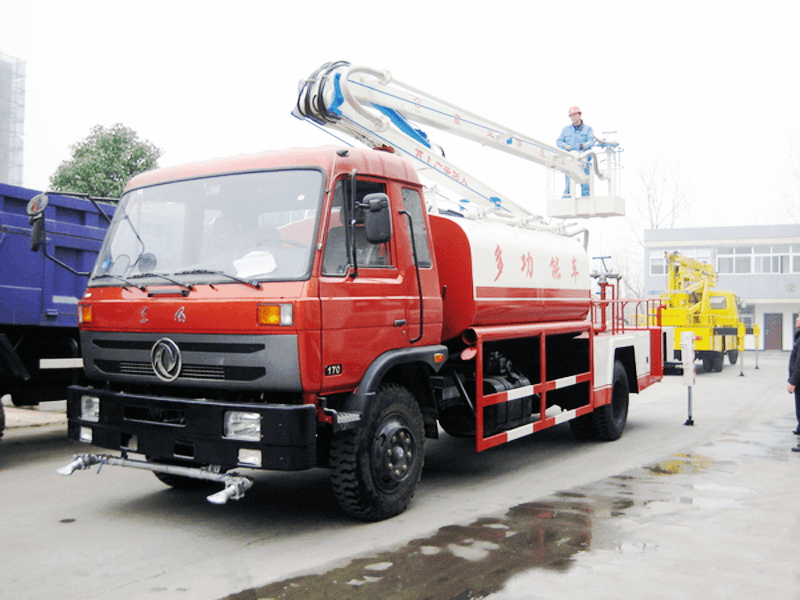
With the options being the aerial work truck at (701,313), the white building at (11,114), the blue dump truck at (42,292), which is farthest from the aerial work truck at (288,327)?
the white building at (11,114)

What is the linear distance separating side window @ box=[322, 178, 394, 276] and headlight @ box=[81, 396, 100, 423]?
2.07 metres

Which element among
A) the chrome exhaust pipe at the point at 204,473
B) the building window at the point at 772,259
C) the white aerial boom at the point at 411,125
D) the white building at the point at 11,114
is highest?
the white building at the point at 11,114

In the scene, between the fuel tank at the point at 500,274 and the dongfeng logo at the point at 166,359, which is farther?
the fuel tank at the point at 500,274

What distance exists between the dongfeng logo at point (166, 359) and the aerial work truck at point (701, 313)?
16980mm

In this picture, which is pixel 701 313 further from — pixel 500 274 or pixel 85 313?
pixel 85 313

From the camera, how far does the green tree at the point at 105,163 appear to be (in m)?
17.5

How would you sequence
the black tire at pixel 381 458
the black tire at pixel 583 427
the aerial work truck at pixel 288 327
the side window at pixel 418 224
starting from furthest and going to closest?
the black tire at pixel 583 427 < the side window at pixel 418 224 < the black tire at pixel 381 458 < the aerial work truck at pixel 288 327

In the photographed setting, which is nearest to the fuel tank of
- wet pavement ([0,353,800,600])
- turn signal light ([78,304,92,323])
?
wet pavement ([0,353,800,600])

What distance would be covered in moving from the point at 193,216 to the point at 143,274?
560 millimetres

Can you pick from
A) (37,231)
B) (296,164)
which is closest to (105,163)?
(37,231)

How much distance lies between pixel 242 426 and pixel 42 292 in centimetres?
426

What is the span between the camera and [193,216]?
569cm

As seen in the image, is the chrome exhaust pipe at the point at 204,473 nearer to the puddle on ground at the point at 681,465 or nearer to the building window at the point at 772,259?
the puddle on ground at the point at 681,465

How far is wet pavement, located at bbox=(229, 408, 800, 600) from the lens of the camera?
4367 millimetres
